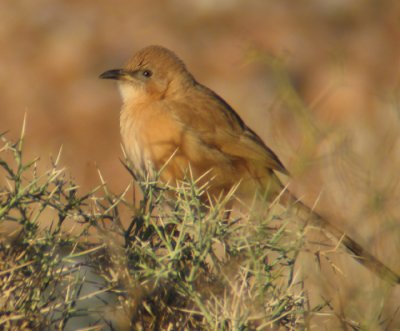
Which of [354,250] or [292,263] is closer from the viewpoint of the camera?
[292,263]

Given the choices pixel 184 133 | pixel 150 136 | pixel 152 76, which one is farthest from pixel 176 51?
pixel 150 136

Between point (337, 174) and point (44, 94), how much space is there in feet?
24.9

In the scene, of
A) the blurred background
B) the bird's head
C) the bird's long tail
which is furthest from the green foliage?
the blurred background

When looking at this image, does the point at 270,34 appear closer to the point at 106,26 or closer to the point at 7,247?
the point at 106,26

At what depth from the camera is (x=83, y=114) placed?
11227 mm

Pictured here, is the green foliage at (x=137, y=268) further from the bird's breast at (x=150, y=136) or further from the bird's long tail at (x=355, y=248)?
the bird's breast at (x=150, y=136)

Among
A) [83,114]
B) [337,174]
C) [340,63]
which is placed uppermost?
[340,63]

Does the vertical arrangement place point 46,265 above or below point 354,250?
above

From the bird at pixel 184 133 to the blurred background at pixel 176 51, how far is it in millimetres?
2034

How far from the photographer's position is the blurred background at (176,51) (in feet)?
34.0

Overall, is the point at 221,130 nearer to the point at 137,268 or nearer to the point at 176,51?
the point at 137,268

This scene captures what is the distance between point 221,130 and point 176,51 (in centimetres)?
607

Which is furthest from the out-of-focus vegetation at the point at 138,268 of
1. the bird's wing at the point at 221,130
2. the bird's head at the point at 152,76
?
the bird's head at the point at 152,76

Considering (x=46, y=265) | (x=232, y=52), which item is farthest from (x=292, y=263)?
(x=232, y=52)
